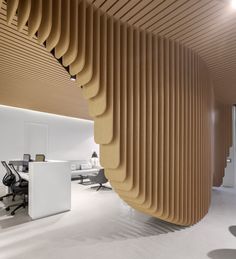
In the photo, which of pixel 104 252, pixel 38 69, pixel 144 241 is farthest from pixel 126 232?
pixel 38 69

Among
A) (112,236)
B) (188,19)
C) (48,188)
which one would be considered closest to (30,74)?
(48,188)

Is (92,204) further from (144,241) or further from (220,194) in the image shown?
(220,194)

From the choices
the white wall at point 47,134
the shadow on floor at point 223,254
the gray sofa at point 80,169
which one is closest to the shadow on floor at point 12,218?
the shadow on floor at point 223,254

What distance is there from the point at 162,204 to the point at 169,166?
661mm

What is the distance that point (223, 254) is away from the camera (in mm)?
3334

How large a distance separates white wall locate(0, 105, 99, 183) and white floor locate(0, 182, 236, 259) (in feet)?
13.9

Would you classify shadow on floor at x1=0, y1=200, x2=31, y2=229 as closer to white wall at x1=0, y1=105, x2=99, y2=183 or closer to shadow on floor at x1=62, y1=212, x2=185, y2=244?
shadow on floor at x1=62, y1=212, x2=185, y2=244

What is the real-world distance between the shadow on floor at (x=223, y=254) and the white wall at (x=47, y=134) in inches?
331

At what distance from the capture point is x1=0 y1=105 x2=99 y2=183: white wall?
361 inches

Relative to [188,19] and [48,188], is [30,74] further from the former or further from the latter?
[188,19]

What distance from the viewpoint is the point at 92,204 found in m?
6.20

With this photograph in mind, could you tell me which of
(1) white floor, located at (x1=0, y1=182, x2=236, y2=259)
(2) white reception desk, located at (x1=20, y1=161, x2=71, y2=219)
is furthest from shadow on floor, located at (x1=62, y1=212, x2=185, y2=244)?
(2) white reception desk, located at (x1=20, y1=161, x2=71, y2=219)

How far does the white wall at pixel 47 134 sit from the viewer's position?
918cm

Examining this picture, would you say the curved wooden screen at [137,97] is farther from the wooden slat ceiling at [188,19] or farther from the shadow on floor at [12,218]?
the shadow on floor at [12,218]
